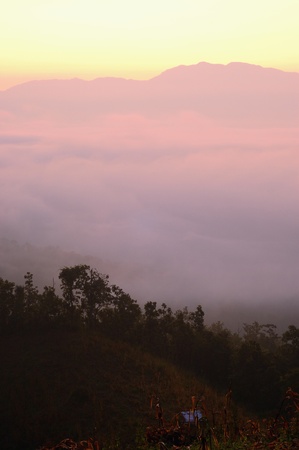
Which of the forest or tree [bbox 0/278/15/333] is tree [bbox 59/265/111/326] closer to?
the forest

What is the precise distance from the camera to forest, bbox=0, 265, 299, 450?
55188 mm

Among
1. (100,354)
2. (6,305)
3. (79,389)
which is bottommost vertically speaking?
(79,389)

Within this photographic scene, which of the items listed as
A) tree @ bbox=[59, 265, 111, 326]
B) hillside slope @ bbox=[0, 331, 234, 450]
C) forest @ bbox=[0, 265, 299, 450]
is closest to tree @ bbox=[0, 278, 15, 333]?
forest @ bbox=[0, 265, 299, 450]

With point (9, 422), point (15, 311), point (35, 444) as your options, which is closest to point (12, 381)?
point (9, 422)

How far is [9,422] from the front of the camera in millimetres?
53375

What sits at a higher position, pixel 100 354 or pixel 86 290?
pixel 86 290

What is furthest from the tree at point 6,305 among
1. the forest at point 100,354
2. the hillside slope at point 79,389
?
the hillside slope at point 79,389

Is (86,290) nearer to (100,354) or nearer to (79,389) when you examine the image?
(100,354)

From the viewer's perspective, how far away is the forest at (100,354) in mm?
55188

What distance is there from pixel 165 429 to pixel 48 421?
42663 mm

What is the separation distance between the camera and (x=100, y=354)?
66.0 meters

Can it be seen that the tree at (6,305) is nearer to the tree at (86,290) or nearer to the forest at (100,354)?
the forest at (100,354)

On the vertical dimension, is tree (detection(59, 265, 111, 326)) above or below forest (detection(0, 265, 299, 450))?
above

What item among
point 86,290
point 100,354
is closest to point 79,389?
point 100,354
